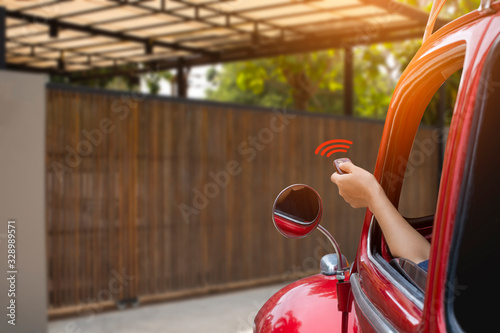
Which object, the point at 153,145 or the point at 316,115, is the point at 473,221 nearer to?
the point at 153,145

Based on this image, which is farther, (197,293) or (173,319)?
(197,293)

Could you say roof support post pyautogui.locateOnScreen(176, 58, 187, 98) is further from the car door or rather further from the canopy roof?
the car door

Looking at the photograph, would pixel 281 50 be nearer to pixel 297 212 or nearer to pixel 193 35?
pixel 193 35

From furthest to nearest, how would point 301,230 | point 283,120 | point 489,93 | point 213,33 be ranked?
point 213,33 < point 283,120 < point 301,230 < point 489,93

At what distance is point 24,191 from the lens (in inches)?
225

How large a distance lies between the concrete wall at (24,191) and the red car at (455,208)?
4562 mm

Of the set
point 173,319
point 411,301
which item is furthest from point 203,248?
point 411,301

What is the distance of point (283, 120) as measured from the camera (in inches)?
355

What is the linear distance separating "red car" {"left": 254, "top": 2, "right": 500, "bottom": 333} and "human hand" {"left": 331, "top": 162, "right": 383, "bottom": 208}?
0.20 meters

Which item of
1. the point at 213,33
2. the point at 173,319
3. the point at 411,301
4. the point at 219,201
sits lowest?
the point at 173,319

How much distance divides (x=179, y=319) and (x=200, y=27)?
7749 millimetres

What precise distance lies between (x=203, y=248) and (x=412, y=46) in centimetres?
1387

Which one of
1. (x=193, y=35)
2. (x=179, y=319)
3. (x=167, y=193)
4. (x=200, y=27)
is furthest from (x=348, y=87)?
(x=179, y=319)

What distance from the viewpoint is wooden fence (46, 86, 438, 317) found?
6.57 metres
